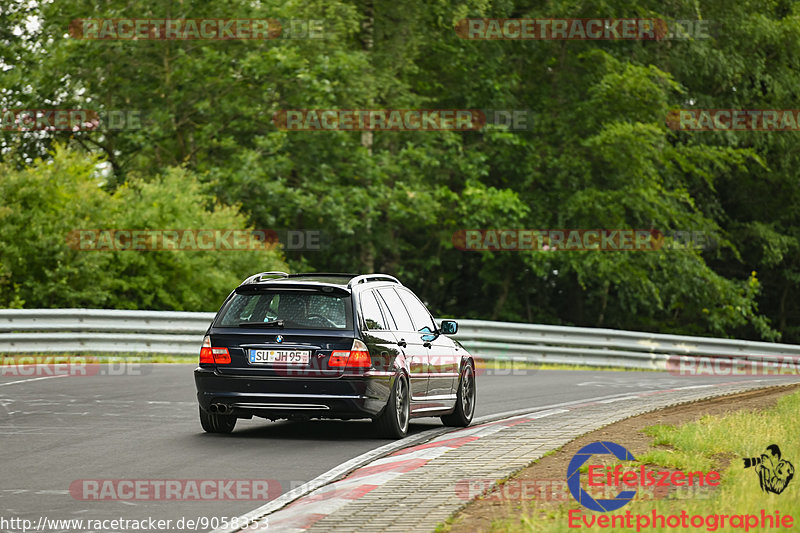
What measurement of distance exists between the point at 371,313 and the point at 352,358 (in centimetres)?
69

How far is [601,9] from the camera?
34.2 m

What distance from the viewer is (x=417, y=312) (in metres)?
13.2

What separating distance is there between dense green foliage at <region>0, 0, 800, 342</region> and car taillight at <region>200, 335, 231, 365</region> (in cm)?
1445

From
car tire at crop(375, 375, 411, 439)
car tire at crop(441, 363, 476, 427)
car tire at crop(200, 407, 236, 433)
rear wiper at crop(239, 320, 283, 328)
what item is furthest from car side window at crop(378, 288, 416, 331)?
car tire at crop(200, 407, 236, 433)

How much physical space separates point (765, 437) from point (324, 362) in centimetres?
403

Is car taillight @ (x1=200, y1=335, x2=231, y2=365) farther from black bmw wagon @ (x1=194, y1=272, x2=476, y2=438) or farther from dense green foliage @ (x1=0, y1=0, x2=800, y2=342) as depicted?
dense green foliage @ (x1=0, y1=0, x2=800, y2=342)

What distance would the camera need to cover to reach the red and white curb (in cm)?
745

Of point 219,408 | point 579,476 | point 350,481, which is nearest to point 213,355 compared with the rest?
point 219,408

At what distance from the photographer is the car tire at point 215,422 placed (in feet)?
38.9

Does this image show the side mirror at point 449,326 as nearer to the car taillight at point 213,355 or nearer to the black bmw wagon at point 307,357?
the black bmw wagon at point 307,357

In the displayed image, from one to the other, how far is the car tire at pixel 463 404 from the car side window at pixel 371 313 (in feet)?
5.54

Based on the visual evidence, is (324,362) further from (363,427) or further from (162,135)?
(162,135)

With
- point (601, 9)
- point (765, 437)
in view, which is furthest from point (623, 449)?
point (601, 9)

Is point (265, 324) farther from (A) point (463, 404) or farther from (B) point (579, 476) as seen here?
(B) point (579, 476)
